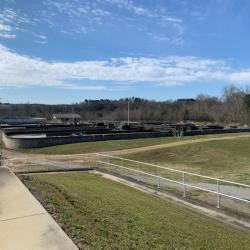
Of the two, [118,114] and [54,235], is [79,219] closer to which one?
[54,235]

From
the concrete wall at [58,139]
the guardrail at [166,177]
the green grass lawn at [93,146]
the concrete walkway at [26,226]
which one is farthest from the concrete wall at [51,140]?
the concrete walkway at [26,226]

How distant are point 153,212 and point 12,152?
142 feet

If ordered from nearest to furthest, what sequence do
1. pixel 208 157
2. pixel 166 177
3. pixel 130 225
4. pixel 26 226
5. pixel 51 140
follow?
pixel 26 226 < pixel 130 225 < pixel 166 177 < pixel 208 157 < pixel 51 140

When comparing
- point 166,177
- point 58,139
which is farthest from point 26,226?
point 58,139

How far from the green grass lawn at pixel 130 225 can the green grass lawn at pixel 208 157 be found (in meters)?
19.8

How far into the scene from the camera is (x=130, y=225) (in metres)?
9.62

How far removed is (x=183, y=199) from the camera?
16.3m

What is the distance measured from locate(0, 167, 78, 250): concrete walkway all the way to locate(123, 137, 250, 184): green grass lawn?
22135 mm

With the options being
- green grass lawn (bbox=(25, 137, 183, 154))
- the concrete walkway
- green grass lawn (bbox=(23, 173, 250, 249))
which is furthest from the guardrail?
green grass lawn (bbox=(25, 137, 183, 154))

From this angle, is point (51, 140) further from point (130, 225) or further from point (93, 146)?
point (130, 225)

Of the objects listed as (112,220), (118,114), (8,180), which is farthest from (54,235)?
(118,114)

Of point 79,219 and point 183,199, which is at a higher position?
point 79,219

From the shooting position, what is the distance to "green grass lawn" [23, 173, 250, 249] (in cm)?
812

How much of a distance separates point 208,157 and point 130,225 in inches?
1320
